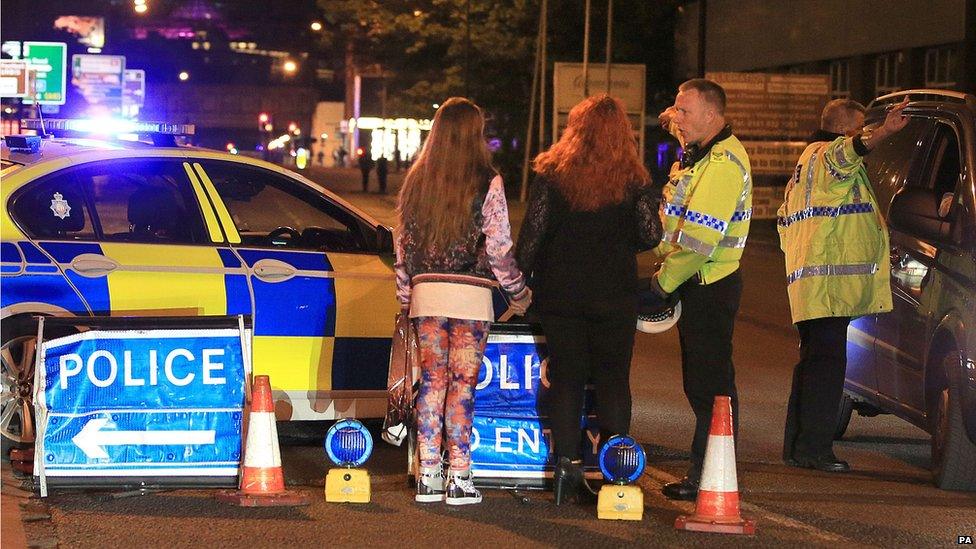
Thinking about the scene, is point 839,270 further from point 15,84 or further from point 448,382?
point 15,84

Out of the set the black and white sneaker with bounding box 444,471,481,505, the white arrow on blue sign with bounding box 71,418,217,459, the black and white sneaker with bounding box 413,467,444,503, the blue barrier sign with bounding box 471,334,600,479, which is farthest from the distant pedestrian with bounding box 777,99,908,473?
the white arrow on blue sign with bounding box 71,418,217,459

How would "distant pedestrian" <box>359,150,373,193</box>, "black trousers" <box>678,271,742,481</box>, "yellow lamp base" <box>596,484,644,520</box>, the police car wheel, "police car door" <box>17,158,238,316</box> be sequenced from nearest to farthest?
1. "yellow lamp base" <box>596,484,644,520</box>
2. "black trousers" <box>678,271,742,481</box>
3. the police car wheel
4. "police car door" <box>17,158,238,316</box>
5. "distant pedestrian" <box>359,150,373,193</box>

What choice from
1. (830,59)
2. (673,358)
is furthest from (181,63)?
(673,358)

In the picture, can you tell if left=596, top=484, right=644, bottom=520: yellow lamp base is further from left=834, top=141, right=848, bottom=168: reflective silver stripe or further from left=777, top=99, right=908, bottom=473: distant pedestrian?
left=834, top=141, right=848, bottom=168: reflective silver stripe

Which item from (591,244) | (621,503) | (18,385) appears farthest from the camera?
(18,385)

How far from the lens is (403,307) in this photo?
697cm

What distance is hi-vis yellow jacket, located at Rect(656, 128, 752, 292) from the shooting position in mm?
6898

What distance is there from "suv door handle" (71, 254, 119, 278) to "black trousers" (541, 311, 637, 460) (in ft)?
7.33

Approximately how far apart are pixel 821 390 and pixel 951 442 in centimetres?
81

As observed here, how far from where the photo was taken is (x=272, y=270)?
784 centimetres

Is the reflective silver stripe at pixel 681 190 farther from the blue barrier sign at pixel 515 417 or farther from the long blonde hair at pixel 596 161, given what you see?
the blue barrier sign at pixel 515 417

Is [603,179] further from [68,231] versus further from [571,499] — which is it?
[68,231]

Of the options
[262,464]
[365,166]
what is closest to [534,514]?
[262,464]

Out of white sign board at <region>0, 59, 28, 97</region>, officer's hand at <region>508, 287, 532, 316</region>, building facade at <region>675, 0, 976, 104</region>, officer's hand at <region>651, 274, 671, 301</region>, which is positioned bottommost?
officer's hand at <region>508, 287, 532, 316</region>
